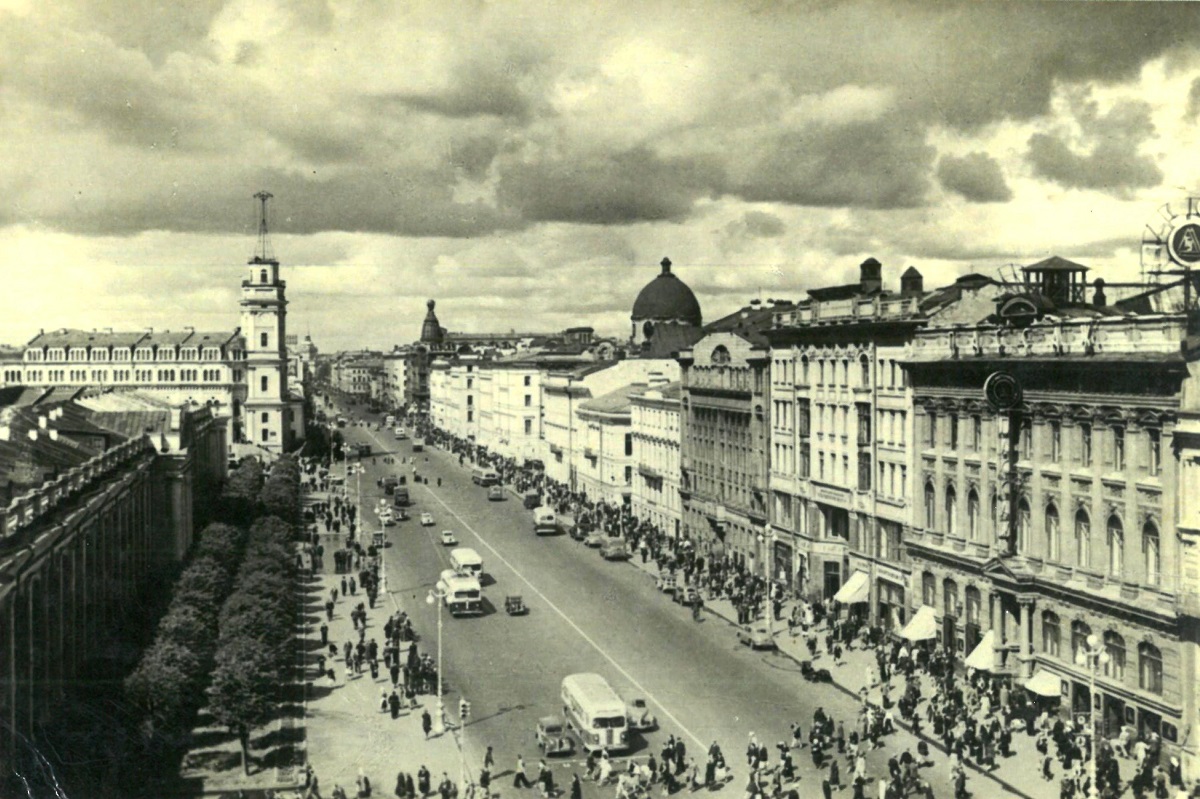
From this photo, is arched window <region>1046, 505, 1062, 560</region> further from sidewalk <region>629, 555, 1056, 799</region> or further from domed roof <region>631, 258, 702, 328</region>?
domed roof <region>631, 258, 702, 328</region>

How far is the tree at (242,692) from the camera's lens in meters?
35.9

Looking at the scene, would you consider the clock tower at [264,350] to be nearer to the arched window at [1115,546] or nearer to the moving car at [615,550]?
the moving car at [615,550]

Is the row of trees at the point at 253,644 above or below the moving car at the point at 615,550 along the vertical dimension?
above

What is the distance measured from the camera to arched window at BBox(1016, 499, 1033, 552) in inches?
1745

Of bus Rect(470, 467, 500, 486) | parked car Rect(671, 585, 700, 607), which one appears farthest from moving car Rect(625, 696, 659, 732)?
bus Rect(470, 467, 500, 486)

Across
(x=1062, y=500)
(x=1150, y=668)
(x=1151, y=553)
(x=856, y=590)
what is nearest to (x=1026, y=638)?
(x=1062, y=500)

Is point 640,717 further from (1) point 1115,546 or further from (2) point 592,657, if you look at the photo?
(1) point 1115,546

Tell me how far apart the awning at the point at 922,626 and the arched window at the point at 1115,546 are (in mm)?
10641

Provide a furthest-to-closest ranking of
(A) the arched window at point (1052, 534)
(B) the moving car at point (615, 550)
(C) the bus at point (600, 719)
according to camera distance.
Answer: (B) the moving car at point (615, 550) → (A) the arched window at point (1052, 534) → (C) the bus at point (600, 719)

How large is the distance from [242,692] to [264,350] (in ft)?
340

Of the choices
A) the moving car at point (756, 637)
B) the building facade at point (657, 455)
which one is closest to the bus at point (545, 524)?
the building facade at point (657, 455)

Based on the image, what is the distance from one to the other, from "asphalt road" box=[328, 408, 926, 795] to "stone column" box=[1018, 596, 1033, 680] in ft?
21.3

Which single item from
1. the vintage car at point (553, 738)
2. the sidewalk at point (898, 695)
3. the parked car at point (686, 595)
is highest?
the parked car at point (686, 595)

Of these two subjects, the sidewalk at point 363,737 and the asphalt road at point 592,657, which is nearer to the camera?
the sidewalk at point 363,737
